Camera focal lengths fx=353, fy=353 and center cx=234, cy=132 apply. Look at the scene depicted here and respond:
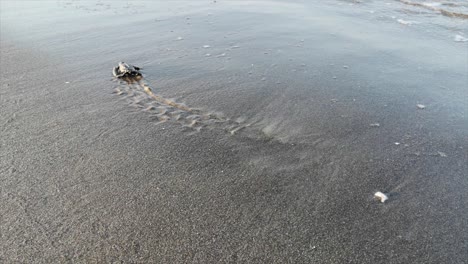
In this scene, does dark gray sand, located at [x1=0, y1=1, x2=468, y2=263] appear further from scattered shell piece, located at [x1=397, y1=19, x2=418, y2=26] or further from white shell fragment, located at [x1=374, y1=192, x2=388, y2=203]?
scattered shell piece, located at [x1=397, y1=19, x2=418, y2=26]

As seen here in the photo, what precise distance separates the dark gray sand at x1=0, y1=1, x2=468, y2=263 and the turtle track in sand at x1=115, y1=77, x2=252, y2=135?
2 cm

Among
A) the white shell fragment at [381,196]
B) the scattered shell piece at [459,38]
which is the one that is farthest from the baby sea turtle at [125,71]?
the scattered shell piece at [459,38]

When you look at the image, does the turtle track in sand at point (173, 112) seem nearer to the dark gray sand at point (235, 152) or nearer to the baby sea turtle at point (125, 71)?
the dark gray sand at point (235, 152)

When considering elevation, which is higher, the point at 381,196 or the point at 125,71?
the point at 125,71

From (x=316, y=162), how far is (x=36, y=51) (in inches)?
188

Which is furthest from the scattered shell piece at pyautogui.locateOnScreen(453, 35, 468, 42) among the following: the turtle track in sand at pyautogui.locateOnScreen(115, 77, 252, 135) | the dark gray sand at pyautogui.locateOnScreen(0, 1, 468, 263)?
the turtle track in sand at pyautogui.locateOnScreen(115, 77, 252, 135)

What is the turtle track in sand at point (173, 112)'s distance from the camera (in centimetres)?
342

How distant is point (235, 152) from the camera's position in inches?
118

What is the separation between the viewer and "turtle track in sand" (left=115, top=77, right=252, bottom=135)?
135 inches

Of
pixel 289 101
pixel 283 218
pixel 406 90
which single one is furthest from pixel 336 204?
pixel 406 90

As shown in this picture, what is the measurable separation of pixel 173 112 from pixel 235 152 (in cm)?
98

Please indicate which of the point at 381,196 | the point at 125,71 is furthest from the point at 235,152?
the point at 125,71

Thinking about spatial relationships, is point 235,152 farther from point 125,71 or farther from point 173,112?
point 125,71

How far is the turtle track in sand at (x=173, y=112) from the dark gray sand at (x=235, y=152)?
24 mm
